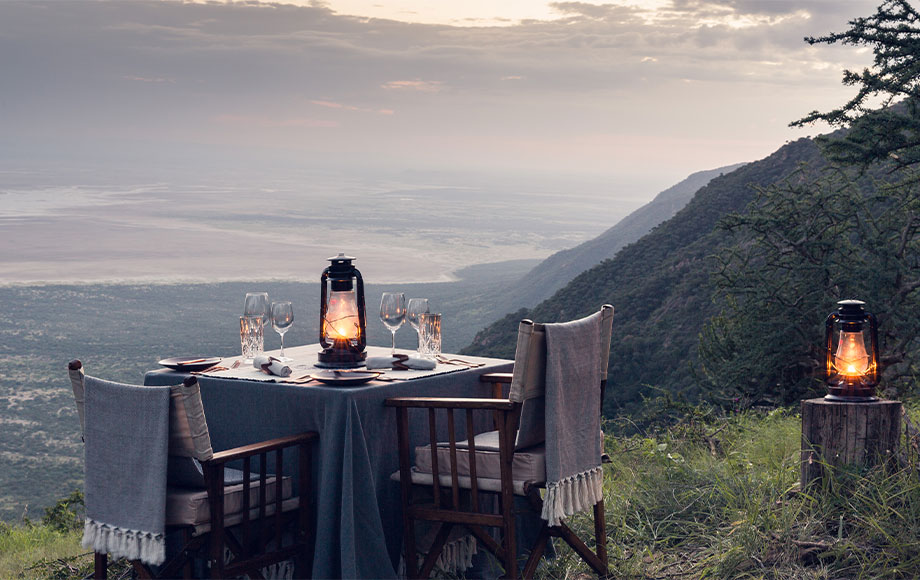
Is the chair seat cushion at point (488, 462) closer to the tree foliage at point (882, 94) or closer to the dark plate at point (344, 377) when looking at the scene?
the dark plate at point (344, 377)

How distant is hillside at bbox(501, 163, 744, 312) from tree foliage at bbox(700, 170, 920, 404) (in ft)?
134

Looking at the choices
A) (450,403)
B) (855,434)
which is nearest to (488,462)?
(450,403)

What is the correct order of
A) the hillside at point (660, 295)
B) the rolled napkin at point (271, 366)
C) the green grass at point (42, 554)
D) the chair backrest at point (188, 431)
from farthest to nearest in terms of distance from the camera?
the hillside at point (660, 295) → the green grass at point (42, 554) → the rolled napkin at point (271, 366) → the chair backrest at point (188, 431)

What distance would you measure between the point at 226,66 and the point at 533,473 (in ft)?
334

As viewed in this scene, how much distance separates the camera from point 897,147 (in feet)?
24.6

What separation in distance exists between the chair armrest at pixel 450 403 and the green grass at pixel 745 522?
869 millimetres

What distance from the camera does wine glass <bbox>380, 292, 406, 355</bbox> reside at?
11.9 feet

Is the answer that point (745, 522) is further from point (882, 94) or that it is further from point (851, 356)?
point (882, 94)

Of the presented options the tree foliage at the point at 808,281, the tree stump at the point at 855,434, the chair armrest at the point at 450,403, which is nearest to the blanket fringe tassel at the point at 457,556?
the chair armrest at the point at 450,403

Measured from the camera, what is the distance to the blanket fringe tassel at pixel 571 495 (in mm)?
3039

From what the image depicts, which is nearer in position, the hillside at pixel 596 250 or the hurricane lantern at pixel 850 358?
the hurricane lantern at pixel 850 358

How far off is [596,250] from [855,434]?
54671 millimetres

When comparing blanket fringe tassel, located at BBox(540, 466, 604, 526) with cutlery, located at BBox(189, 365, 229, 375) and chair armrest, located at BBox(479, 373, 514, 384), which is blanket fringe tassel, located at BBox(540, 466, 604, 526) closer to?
chair armrest, located at BBox(479, 373, 514, 384)

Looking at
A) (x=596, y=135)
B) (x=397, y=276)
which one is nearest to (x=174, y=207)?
(x=397, y=276)
